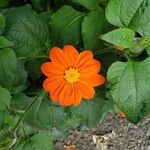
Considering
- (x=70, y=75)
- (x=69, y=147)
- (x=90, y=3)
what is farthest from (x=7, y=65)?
(x=69, y=147)

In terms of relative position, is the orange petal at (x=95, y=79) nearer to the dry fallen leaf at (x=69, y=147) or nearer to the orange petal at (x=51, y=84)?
the orange petal at (x=51, y=84)

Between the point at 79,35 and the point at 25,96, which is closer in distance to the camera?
the point at 79,35

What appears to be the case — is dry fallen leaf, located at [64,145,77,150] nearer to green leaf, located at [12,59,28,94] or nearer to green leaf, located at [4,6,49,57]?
green leaf, located at [12,59,28,94]

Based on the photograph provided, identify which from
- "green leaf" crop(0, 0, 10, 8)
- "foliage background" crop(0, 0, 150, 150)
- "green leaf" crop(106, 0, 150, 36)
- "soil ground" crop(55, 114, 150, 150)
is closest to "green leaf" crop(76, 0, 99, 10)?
"foliage background" crop(0, 0, 150, 150)

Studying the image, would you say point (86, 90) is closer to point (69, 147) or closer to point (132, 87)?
point (132, 87)

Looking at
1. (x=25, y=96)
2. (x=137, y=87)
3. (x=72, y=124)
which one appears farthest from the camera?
(x=72, y=124)

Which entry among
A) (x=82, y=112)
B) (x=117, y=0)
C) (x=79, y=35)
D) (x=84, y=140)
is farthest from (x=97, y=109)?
(x=84, y=140)

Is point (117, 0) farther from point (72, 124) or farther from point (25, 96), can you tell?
point (72, 124)
